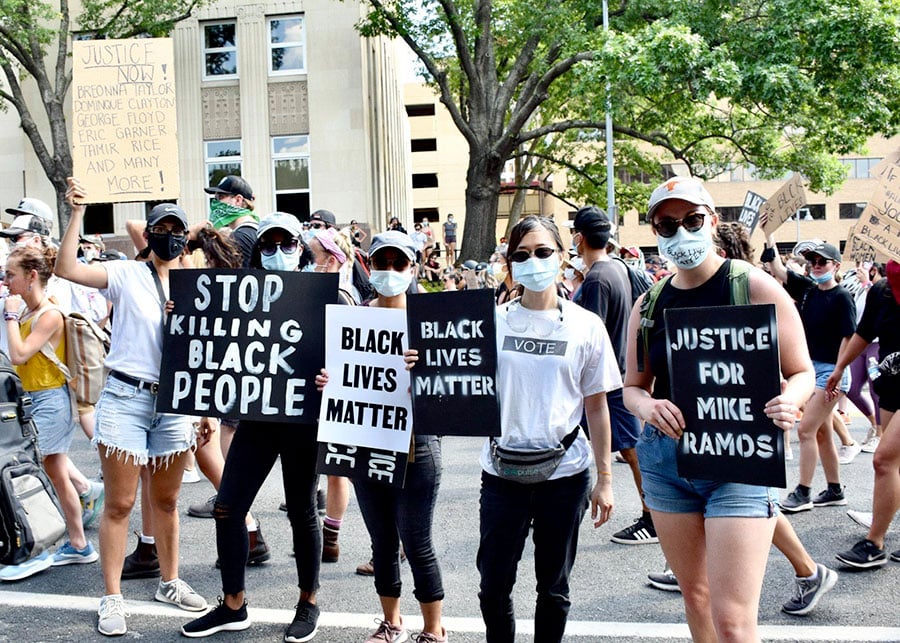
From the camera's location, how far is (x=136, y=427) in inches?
179

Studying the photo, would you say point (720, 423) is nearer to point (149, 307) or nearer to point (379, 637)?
point (379, 637)

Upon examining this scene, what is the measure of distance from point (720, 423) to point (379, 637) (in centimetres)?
203

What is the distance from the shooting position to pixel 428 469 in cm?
408

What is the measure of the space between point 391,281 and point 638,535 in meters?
2.80

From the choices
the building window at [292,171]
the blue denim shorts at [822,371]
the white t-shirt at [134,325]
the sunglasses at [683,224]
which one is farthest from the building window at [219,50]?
the sunglasses at [683,224]

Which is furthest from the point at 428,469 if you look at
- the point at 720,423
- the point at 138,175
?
the point at 138,175

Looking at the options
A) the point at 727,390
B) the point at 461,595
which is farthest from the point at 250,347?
the point at 727,390

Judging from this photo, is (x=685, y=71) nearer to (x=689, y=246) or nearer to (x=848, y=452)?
(x=848, y=452)

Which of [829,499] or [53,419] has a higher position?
[53,419]

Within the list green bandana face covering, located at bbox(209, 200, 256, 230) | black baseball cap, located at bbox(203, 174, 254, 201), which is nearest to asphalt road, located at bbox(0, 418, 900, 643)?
green bandana face covering, located at bbox(209, 200, 256, 230)

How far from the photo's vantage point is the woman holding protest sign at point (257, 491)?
435 cm

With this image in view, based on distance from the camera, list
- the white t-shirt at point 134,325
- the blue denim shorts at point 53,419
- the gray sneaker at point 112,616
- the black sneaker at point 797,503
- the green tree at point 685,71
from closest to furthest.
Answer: the gray sneaker at point 112,616
the white t-shirt at point 134,325
the blue denim shorts at point 53,419
the black sneaker at point 797,503
the green tree at point 685,71

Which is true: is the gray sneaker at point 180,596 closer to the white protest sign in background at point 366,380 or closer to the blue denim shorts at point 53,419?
the blue denim shorts at point 53,419

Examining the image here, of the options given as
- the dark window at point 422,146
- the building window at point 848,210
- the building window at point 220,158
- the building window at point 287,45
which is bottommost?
the building window at point 220,158
